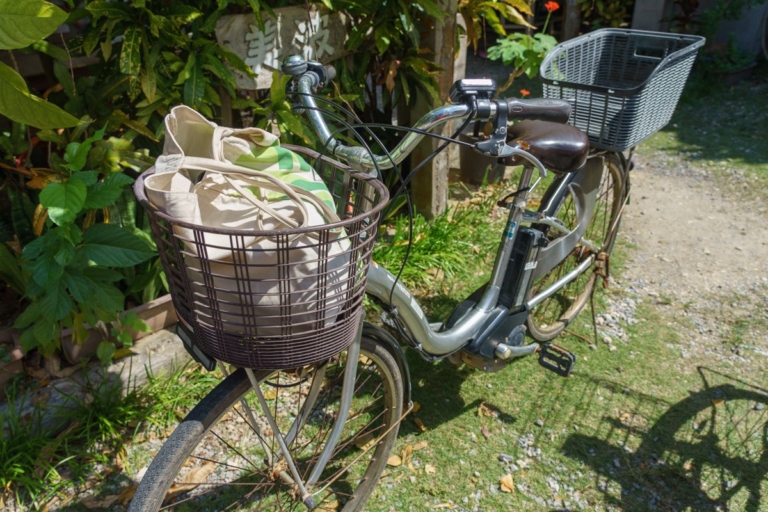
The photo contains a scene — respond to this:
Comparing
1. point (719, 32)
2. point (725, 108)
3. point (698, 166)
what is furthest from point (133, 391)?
point (719, 32)

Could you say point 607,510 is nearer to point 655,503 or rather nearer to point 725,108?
point 655,503

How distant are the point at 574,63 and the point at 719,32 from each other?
19.4ft

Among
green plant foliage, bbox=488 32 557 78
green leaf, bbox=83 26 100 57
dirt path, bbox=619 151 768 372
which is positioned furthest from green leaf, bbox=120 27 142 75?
dirt path, bbox=619 151 768 372

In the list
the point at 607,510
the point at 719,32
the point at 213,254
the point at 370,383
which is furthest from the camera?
the point at 719,32

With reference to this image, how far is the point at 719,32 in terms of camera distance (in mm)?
7309

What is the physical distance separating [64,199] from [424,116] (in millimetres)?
1285

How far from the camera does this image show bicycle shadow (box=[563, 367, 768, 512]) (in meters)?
2.26

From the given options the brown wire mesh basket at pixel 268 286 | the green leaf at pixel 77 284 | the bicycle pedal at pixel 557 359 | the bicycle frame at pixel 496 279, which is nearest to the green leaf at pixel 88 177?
the green leaf at pixel 77 284

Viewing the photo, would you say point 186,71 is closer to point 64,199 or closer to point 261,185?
point 64,199

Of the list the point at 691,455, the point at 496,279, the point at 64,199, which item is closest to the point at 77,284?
the point at 64,199

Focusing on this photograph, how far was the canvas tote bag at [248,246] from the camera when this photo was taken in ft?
4.03

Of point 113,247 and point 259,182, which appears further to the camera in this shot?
point 113,247

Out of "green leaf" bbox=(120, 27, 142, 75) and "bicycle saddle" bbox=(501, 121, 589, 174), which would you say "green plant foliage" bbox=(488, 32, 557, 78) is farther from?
"green leaf" bbox=(120, 27, 142, 75)

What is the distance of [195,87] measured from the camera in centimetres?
241
